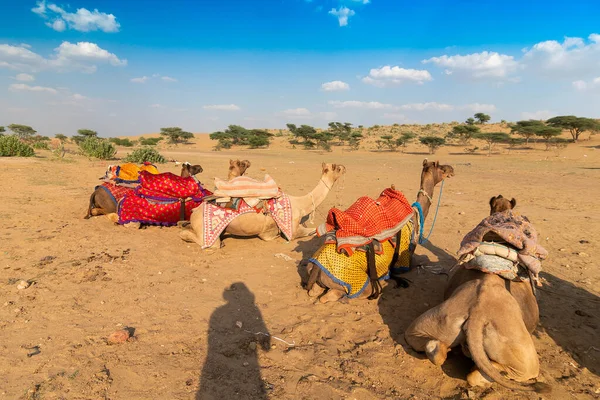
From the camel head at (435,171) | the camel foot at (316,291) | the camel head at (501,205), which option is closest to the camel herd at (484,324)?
the camel head at (501,205)

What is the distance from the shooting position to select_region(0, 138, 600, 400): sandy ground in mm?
3016

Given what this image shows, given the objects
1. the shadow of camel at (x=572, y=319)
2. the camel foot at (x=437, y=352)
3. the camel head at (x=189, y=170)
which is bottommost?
the shadow of camel at (x=572, y=319)

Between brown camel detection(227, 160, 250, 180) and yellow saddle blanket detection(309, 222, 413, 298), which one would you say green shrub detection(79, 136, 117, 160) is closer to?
brown camel detection(227, 160, 250, 180)

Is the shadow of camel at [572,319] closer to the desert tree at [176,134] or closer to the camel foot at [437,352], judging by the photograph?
the camel foot at [437,352]

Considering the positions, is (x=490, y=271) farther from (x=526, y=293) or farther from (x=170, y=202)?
(x=170, y=202)

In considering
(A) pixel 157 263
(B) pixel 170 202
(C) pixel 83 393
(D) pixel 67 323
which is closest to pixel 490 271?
(C) pixel 83 393

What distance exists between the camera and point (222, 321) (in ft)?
13.2

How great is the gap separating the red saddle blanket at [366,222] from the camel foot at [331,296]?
527mm

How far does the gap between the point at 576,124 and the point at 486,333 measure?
42.0 m

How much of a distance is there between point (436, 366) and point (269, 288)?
90.8 inches

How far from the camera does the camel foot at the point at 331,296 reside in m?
4.45

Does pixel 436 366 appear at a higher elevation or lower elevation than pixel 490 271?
lower

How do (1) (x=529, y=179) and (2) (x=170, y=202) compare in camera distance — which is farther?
(1) (x=529, y=179)

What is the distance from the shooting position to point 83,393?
2783mm
